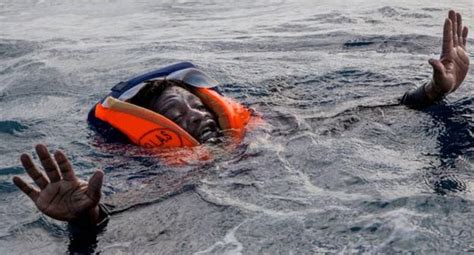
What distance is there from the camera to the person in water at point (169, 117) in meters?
3.93

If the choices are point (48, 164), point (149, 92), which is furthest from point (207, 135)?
point (48, 164)

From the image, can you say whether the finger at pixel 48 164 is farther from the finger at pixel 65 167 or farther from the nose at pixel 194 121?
the nose at pixel 194 121

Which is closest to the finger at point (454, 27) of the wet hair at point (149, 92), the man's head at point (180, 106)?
the man's head at point (180, 106)

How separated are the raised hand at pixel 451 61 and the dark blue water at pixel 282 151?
1.03 ft

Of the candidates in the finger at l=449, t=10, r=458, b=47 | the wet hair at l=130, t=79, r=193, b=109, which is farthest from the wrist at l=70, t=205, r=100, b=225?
the finger at l=449, t=10, r=458, b=47

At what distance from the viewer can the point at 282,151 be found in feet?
18.2

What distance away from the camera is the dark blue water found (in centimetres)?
410

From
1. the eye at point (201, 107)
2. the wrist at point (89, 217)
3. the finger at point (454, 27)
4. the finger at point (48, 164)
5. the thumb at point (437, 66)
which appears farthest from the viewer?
the eye at point (201, 107)

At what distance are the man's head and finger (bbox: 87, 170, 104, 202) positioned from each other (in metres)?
2.00

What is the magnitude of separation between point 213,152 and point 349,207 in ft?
5.34

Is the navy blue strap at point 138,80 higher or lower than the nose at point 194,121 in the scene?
higher

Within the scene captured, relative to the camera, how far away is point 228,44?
11.1 m

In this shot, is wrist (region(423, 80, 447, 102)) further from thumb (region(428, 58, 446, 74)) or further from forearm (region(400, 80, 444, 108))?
thumb (region(428, 58, 446, 74))

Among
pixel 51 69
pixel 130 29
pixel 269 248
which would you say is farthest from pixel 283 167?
pixel 130 29
